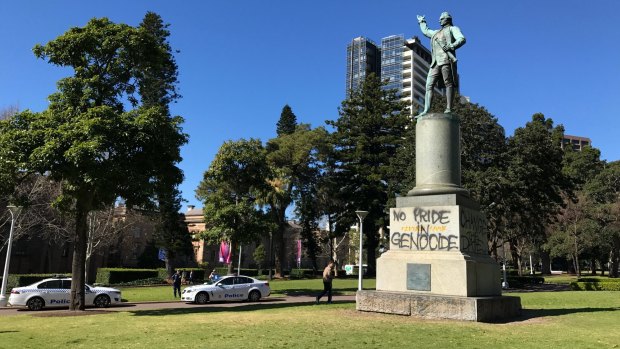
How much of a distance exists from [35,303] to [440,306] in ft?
59.3

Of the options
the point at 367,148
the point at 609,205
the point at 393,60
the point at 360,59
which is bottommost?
the point at 609,205

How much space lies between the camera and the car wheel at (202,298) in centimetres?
2311

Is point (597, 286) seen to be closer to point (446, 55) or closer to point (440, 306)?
point (446, 55)

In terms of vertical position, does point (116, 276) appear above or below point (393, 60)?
below

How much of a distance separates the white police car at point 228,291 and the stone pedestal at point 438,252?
464 inches

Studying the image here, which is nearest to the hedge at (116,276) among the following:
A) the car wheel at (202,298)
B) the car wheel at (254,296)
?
the car wheel at (202,298)

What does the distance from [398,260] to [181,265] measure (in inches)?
2582

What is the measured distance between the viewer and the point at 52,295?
21.7 metres

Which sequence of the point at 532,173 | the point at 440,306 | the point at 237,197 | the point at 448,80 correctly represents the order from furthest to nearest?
the point at 532,173 < the point at 237,197 < the point at 448,80 < the point at 440,306

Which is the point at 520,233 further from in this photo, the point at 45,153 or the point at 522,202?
the point at 45,153

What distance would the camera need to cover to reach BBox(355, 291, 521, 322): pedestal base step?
455 inches

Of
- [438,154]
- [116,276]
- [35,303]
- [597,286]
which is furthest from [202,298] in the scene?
[597,286]

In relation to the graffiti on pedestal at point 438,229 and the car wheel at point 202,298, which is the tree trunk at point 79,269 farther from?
the graffiti on pedestal at point 438,229

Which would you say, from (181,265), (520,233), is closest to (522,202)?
(520,233)
